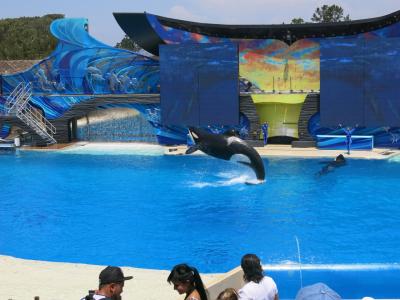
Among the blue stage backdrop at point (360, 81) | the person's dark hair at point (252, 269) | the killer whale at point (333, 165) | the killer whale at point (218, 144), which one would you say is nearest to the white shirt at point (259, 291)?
the person's dark hair at point (252, 269)

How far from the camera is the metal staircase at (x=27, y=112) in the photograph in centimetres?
2245

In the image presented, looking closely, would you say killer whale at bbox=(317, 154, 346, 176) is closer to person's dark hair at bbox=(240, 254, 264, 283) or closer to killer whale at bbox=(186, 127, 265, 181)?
killer whale at bbox=(186, 127, 265, 181)

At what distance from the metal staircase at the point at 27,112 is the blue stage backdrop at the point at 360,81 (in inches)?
439

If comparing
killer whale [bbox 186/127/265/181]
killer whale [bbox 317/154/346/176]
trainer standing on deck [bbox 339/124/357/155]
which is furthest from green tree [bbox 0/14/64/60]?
killer whale [bbox 186/127/265/181]

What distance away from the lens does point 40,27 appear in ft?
166

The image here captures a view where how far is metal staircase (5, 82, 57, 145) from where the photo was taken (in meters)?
22.5

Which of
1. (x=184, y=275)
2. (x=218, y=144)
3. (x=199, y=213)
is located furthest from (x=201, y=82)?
(x=184, y=275)

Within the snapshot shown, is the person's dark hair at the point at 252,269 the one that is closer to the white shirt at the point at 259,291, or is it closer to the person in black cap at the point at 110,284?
the white shirt at the point at 259,291

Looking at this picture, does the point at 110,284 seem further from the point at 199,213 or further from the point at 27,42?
the point at 27,42

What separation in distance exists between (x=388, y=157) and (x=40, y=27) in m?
40.2

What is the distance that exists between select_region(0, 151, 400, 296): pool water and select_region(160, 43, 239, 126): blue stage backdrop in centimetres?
308

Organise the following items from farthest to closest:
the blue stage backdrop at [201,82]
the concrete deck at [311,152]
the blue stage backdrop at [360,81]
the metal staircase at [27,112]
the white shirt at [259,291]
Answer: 1. the metal staircase at [27,112]
2. the blue stage backdrop at [201,82]
3. the blue stage backdrop at [360,81]
4. the concrete deck at [311,152]
5. the white shirt at [259,291]

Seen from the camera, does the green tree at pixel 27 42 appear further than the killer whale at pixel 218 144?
Yes

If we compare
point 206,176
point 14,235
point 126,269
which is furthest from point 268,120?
point 126,269
